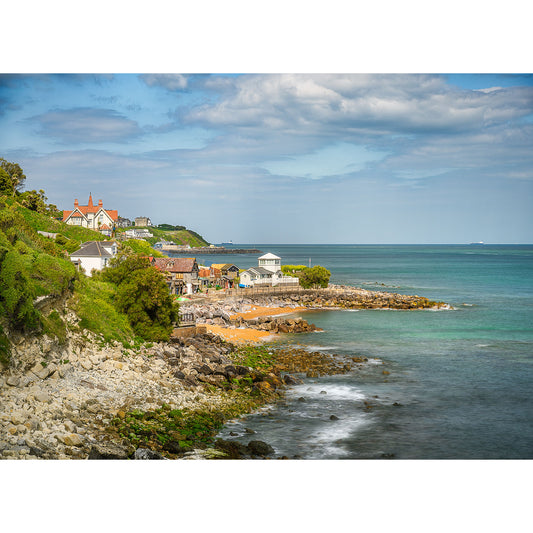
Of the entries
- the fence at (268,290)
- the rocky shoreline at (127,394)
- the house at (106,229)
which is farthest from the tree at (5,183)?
the house at (106,229)

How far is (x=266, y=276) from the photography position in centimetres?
3872

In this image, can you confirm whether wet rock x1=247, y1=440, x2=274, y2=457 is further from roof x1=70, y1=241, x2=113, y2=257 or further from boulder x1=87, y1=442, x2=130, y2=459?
roof x1=70, y1=241, x2=113, y2=257

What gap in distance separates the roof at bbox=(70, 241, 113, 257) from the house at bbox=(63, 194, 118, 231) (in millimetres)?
16715

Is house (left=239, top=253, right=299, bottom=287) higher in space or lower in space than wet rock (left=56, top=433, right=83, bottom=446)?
higher

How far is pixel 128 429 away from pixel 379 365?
384 inches

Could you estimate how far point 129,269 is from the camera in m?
16.2

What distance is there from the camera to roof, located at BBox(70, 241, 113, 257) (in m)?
25.7

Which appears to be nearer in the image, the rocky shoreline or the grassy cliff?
the rocky shoreline

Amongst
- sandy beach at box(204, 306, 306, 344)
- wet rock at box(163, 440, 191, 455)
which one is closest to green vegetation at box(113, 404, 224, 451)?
wet rock at box(163, 440, 191, 455)

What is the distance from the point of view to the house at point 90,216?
141 ft

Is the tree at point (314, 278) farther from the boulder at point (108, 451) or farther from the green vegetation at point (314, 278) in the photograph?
the boulder at point (108, 451)

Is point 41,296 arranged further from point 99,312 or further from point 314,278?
point 314,278

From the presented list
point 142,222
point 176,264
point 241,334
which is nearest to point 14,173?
point 176,264

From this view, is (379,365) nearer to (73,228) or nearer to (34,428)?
(34,428)
